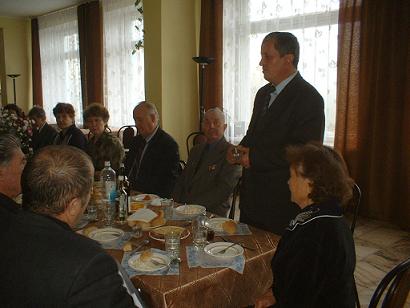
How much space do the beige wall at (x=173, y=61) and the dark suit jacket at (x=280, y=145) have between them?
Result: 10.0ft

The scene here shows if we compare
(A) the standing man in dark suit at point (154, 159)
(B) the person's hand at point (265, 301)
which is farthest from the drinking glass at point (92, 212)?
(B) the person's hand at point (265, 301)

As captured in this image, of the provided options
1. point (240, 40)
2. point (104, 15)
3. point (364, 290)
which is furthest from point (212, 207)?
point (104, 15)

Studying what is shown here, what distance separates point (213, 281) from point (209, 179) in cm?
129

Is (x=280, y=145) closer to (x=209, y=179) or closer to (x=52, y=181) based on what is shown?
(x=209, y=179)

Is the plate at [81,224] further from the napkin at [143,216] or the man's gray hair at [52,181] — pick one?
the man's gray hair at [52,181]

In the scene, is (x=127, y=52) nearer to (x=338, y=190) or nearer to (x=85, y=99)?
(x=85, y=99)

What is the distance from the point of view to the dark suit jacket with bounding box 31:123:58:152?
4074 millimetres

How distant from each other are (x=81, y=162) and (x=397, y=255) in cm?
282

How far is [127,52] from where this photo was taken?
243 inches

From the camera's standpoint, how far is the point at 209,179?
102 inches

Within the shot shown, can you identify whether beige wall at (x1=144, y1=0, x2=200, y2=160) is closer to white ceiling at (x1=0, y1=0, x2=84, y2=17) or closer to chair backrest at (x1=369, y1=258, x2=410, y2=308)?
white ceiling at (x1=0, y1=0, x2=84, y2=17)

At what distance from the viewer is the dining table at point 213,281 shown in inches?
49.5

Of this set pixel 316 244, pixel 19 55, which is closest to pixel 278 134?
pixel 316 244

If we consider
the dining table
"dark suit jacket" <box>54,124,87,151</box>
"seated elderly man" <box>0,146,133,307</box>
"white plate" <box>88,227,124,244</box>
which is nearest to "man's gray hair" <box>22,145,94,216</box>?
"seated elderly man" <box>0,146,133,307</box>
